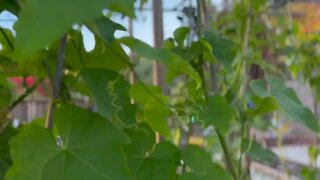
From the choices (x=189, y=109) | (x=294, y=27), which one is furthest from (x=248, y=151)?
(x=294, y=27)

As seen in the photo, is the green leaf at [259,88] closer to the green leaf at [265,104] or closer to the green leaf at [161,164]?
the green leaf at [265,104]

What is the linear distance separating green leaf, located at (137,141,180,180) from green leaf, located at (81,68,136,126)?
0.05m

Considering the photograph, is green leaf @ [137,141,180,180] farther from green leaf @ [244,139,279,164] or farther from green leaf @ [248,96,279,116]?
green leaf @ [244,139,279,164]

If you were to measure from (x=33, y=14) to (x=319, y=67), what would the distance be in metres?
1.04

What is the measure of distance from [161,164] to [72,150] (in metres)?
0.10

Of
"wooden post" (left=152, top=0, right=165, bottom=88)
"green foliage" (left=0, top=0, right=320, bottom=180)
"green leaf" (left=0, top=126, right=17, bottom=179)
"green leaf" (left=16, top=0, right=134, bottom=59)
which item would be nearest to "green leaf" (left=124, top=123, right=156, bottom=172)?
"green foliage" (left=0, top=0, right=320, bottom=180)

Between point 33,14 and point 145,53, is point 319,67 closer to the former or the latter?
point 145,53

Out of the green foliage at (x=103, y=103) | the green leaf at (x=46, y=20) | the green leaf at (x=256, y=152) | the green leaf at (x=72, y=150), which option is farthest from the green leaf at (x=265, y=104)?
the green leaf at (x=46, y=20)

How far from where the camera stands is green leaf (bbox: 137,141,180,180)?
0.41 m

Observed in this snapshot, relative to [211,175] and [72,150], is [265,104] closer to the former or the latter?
[211,175]

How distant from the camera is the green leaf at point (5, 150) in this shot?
1.41 ft

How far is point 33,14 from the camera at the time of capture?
21 cm

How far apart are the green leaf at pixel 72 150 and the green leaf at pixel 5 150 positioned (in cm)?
10

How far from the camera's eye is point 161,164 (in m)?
0.42
